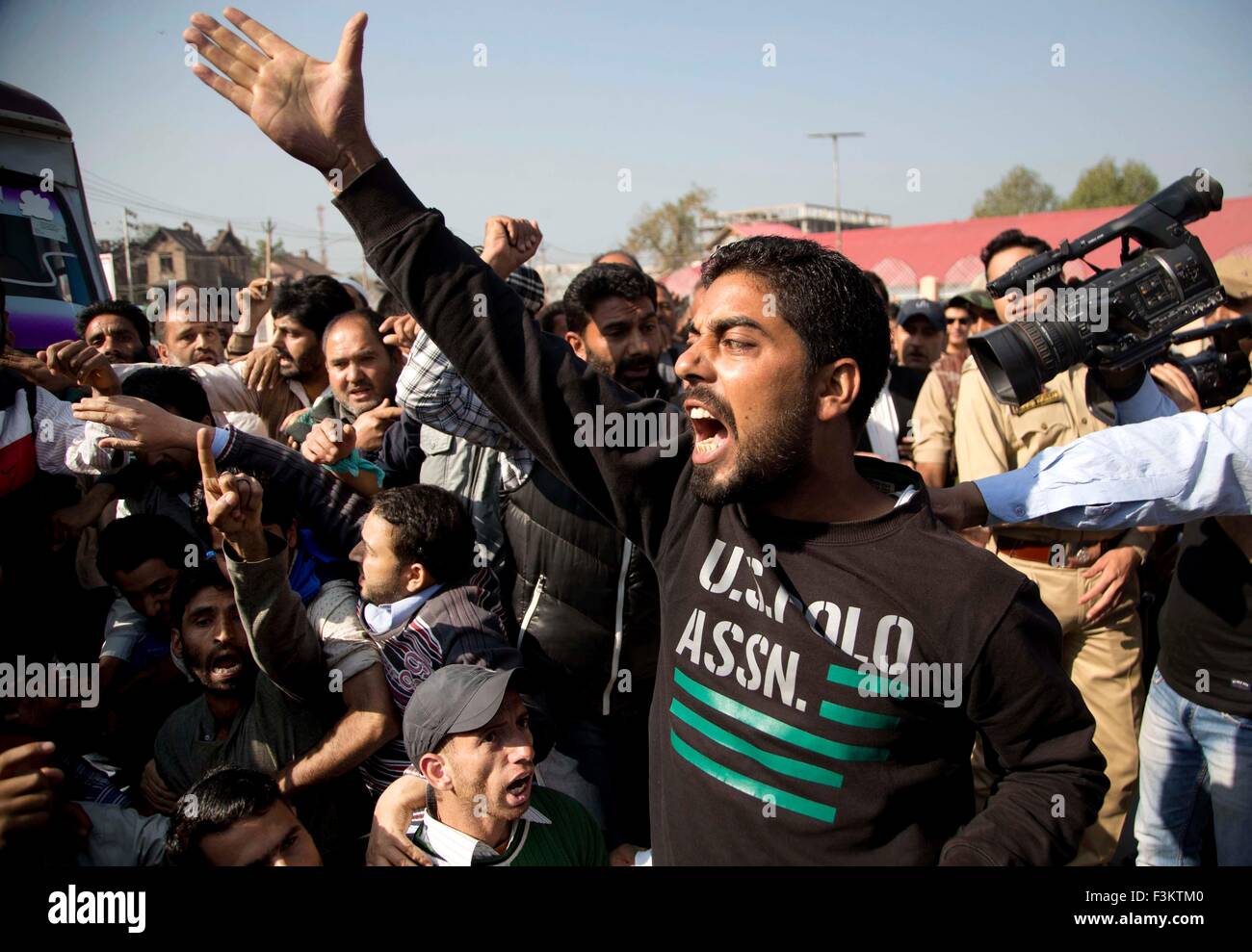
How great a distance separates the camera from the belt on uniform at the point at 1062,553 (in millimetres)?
3137

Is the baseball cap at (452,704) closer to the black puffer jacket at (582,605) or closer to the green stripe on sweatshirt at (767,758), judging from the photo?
the black puffer jacket at (582,605)

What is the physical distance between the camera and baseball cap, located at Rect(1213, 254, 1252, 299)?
3.48 metres

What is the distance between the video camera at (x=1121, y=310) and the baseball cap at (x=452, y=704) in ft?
4.83

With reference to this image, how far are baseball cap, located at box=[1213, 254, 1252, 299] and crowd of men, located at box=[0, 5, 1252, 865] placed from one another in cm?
2

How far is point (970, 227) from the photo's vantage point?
104ft

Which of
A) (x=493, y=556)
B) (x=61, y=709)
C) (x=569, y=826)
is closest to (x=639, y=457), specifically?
(x=569, y=826)

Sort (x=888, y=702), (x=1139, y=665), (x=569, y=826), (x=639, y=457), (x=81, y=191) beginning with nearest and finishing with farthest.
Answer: (x=888, y=702)
(x=639, y=457)
(x=569, y=826)
(x=1139, y=665)
(x=81, y=191)

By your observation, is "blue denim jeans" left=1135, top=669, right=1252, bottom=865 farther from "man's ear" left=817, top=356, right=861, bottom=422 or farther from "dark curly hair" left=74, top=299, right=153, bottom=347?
"dark curly hair" left=74, top=299, right=153, bottom=347

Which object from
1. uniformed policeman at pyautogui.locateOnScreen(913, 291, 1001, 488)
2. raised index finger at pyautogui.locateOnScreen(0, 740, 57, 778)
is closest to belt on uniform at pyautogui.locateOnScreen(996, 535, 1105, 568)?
uniformed policeman at pyautogui.locateOnScreen(913, 291, 1001, 488)

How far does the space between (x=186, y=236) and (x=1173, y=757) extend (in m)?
14.4

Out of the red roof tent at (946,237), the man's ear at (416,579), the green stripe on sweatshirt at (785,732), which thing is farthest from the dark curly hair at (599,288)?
the red roof tent at (946,237)

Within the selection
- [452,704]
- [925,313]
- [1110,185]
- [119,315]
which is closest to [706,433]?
[452,704]

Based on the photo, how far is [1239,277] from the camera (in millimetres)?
3508
